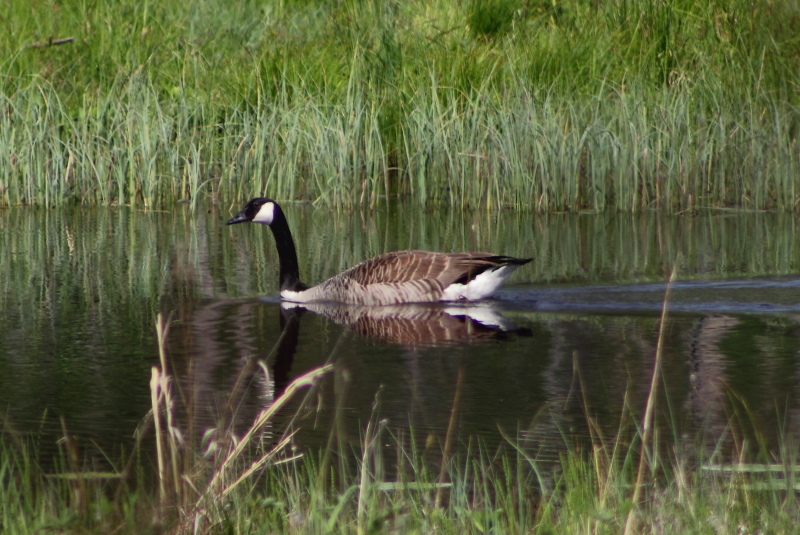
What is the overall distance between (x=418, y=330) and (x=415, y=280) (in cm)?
111

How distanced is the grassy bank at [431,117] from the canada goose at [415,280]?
4306 millimetres

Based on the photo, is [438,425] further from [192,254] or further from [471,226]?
[471,226]

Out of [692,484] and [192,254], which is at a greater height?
[192,254]

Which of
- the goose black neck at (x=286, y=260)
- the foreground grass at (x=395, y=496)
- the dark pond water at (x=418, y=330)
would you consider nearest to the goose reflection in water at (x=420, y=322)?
the dark pond water at (x=418, y=330)

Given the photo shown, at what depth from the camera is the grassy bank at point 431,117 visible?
12.9m

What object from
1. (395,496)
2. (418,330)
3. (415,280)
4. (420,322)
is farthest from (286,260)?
(395,496)

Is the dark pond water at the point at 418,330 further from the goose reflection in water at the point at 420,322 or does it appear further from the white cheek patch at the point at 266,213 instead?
the white cheek patch at the point at 266,213

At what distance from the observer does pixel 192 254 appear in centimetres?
1037

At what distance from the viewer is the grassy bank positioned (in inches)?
507

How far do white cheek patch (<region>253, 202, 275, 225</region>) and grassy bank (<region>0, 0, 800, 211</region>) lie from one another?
345 cm

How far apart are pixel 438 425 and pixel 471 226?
7.37 metres

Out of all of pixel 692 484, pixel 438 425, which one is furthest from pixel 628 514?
pixel 438 425

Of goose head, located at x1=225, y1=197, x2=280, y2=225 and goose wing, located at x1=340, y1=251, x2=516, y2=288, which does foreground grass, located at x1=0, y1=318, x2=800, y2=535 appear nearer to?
goose wing, located at x1=340, y1=251, x2=516, y2=288

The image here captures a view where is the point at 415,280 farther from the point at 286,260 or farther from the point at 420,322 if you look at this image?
the point at 286,260
